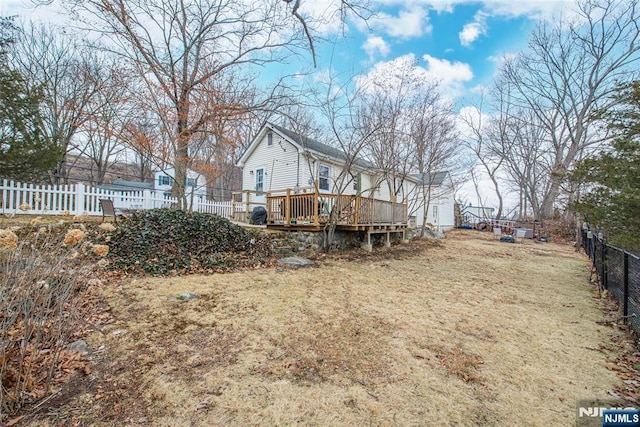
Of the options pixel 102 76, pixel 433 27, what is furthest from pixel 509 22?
pixel 102 76

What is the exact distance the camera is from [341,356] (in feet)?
9.05

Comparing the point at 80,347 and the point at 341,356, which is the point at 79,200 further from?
the point at 341,356

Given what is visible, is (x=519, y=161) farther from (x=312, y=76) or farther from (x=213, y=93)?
(x=213, y=93)

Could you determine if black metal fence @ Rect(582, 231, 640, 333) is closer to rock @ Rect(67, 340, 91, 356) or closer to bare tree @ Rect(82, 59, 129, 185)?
rock @ Rect(67, 340, 91, 356)

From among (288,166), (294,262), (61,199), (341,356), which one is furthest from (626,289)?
(61,199)

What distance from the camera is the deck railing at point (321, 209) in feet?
26.5

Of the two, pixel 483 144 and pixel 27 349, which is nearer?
pixel 27 349

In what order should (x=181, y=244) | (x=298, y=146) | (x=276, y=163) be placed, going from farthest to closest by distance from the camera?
1. (x=276, y=163)
2. (x=298, y=146)
3. (x=181, y=244)

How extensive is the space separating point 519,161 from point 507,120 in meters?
4.15

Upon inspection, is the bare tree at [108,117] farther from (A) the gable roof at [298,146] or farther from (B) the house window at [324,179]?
(B) the house window at [324,179]

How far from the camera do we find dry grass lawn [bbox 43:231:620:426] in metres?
2.03

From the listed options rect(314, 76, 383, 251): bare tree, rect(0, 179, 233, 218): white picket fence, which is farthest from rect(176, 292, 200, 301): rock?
rect(314, 76, 383, 251): bare tree

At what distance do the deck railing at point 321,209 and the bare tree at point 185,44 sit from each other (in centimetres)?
312

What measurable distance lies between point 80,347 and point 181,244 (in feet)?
11.8
